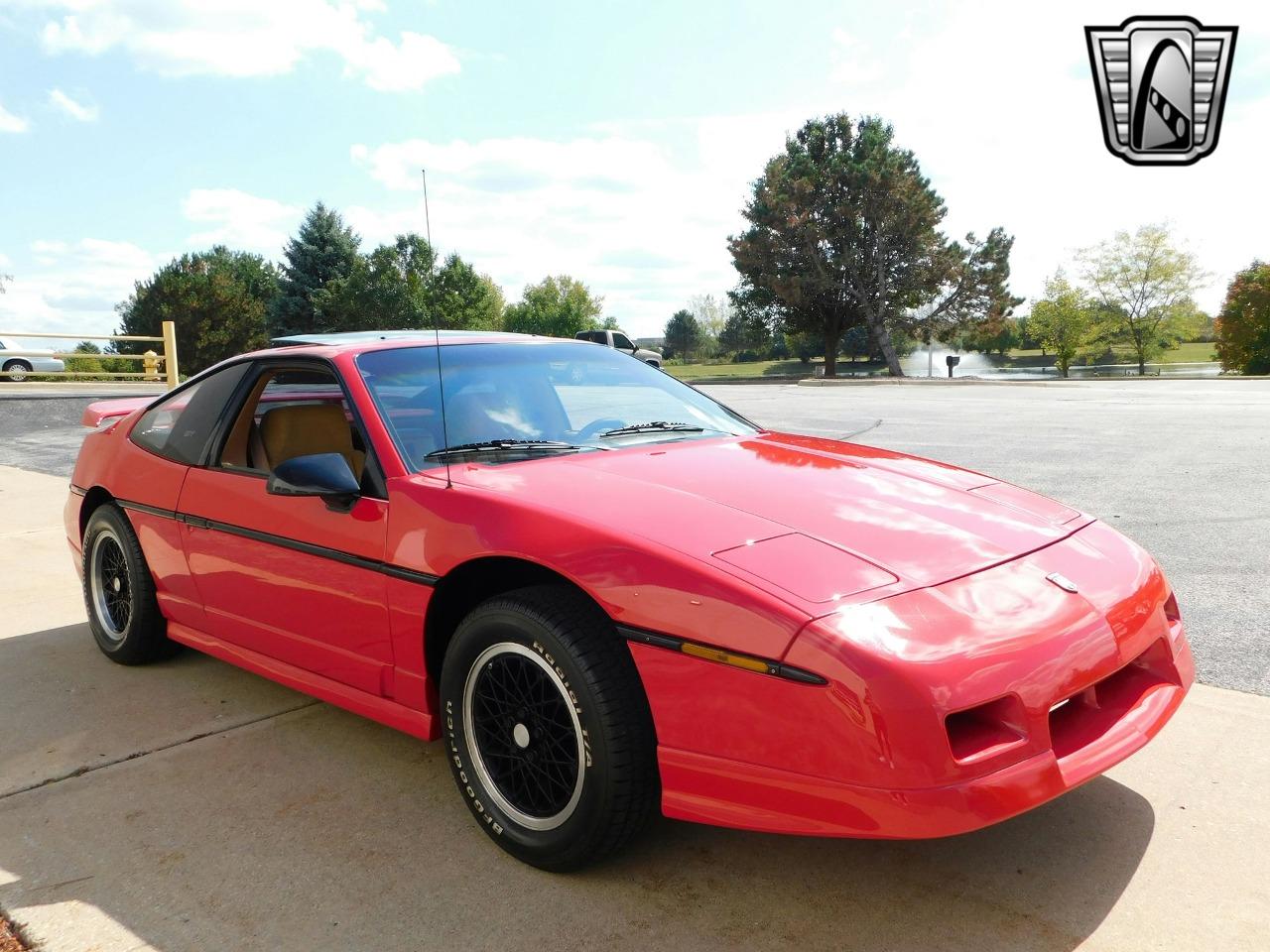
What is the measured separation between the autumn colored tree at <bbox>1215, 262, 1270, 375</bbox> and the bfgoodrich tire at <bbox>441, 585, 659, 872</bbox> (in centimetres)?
5170

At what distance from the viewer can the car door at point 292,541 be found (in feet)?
9.39

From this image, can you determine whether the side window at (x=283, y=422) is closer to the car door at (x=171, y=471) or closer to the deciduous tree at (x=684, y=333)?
the car door at (x=171, y=471)

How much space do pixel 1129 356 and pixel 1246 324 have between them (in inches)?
604

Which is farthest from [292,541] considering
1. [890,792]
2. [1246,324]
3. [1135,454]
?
[1246,324]

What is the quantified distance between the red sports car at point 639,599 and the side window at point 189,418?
31 mm

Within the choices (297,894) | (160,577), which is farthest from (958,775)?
(160,577)

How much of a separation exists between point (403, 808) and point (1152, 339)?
63519mm

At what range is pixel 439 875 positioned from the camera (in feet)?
8.04

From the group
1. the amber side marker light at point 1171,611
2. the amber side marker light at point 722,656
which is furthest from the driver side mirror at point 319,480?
the amber side marker light at point 1171,611

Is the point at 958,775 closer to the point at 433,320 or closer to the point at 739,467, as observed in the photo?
the point at 739,467

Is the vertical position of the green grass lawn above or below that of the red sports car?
below

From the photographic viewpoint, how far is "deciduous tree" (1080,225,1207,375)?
55938 mm

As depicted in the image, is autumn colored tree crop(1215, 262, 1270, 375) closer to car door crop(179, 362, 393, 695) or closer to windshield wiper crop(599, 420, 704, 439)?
windshield wiper crop(599, 420, 704, 439)

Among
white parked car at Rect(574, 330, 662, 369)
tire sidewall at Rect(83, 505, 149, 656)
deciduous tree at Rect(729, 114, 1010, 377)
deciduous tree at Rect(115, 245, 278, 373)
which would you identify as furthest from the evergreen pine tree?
tire sidewall at Rect(83, 505, 149, 656)
